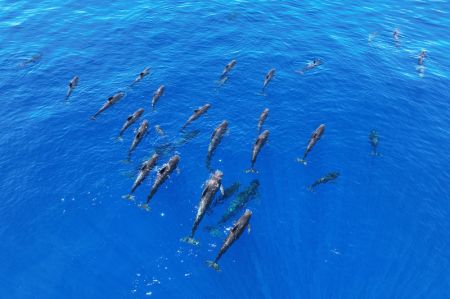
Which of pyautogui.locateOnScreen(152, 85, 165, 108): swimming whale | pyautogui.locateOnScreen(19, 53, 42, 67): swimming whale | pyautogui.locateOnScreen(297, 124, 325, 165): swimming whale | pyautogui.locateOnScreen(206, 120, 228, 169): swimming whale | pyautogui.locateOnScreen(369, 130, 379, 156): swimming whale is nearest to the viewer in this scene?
pyautogui.locateOnScreen(206, 120, 228, 169): swimming whale

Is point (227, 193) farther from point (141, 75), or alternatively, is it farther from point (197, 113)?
point (141, 75)

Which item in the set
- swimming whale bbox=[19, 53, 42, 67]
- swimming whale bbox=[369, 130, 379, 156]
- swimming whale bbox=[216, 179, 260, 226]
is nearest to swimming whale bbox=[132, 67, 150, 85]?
swimming whale bbox=[19, 53, 42, 67]

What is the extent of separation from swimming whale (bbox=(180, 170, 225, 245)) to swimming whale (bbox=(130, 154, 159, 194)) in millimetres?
6464

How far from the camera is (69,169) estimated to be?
1622 inches

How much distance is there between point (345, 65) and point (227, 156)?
2655 cm

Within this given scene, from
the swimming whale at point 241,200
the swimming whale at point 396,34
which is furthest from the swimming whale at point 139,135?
the swimming whale at point 396,34

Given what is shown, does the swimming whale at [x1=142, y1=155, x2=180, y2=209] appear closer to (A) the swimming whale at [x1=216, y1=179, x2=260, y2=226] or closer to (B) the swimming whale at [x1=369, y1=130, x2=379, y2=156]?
(A) the swimming whale at [x1=216, y1=179, x2=260, y2=226]

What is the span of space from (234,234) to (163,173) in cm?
985

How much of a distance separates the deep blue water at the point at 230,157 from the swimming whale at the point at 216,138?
92cm

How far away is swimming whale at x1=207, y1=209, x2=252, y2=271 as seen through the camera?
33.2 metres

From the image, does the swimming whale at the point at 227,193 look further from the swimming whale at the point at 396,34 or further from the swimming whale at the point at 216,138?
the swimming whale at the point at 396,34

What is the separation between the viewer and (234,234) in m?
34.3

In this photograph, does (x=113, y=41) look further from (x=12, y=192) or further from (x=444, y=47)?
(x=444, y=47)

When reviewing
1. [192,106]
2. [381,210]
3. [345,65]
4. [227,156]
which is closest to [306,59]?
[345,65]
